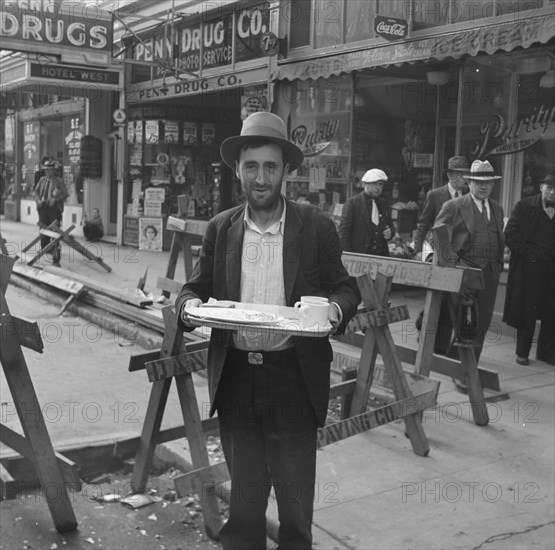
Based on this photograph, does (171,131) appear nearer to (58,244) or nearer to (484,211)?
(58,244)

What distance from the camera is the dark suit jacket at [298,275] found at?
3428 millimetres

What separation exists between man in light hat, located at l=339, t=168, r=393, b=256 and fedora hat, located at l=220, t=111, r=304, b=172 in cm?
536

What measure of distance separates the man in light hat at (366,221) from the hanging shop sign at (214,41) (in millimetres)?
5364

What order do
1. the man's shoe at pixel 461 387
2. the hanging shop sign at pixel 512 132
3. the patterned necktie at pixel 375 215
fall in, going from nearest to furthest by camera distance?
the man's shoe at pixel 461 387, the patterned necktie at pixel 375 215, the hanging shop sign at pixel 512 132

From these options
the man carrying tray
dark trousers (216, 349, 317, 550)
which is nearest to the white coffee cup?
the man carrying tray

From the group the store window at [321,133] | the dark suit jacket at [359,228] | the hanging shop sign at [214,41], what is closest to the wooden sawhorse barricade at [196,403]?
the dark suit jacket at [359,228]

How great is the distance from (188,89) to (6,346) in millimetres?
12040

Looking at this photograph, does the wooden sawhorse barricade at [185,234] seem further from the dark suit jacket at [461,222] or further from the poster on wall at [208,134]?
the poster on wall at [208,134]

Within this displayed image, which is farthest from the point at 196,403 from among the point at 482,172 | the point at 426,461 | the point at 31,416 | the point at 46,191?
the point at 46,191

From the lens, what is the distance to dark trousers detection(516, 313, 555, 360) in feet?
27.2

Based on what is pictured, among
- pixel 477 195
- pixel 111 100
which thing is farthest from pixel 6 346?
pixel 111 100

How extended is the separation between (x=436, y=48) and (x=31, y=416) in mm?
7193

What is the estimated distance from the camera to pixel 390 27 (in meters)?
10.1

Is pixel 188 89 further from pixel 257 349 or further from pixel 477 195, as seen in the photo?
pixel 257 349
